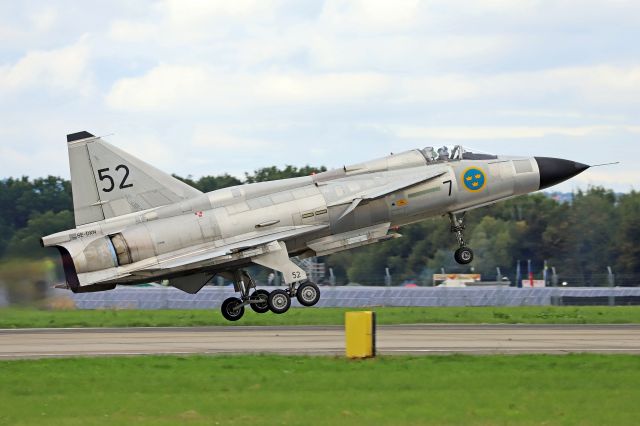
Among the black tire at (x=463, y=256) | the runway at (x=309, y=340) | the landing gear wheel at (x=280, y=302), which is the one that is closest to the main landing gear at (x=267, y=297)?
the landing gear wheel at (x=280, y=302)

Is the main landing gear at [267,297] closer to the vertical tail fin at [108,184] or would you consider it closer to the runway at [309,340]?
the runway at [309,340]

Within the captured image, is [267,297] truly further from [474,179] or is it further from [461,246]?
[474,179]

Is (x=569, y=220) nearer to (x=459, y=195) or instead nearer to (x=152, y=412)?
(x=459, y=195)

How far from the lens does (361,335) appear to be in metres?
22.6

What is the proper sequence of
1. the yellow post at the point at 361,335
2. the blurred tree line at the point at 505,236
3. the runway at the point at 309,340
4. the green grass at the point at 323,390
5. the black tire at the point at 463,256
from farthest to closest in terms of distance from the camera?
the blurred tree line at the point at 505,236
the black tire at the point at 463,256
the runway at the point at 309,340
the yellow post at the point at 361,335
the green grass at the point at 323,390

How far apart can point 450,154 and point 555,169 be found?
2.98m

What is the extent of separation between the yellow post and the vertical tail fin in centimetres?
917

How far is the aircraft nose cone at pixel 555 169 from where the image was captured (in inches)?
1246

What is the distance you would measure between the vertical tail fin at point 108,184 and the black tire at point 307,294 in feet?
12.3

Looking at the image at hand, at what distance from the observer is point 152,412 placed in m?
16.5

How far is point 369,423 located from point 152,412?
322cm

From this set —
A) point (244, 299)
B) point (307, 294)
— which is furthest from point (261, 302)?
point (307, 294)

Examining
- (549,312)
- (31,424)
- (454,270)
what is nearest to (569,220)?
(454,270)

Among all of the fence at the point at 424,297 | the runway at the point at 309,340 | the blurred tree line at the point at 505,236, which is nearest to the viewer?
the runway at the point at 309,340
